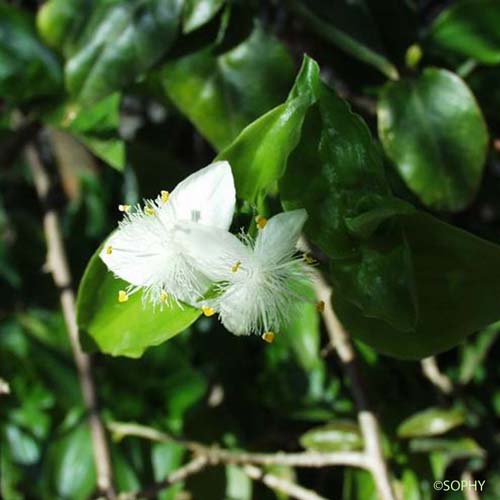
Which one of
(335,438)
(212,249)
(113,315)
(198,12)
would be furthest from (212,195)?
(335,438)

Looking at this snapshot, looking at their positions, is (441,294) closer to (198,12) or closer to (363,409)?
(363,409)

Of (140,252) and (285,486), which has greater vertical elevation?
(140,252)

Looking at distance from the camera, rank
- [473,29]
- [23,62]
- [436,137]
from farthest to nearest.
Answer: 1. [23,62]
2. [473,29]
3. [436,137]

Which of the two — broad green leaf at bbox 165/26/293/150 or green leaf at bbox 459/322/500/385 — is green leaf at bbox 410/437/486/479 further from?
broad green leaf at bbox 165/26/293/150

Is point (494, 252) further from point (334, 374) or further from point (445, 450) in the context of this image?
point (334, 374)

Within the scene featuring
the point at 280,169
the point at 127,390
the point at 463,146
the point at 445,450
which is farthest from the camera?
the point at 127,390

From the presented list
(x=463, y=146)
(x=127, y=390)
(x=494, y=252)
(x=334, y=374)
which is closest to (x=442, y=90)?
(x=463, y=146)

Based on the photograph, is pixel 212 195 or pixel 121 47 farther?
pixel 121 47
